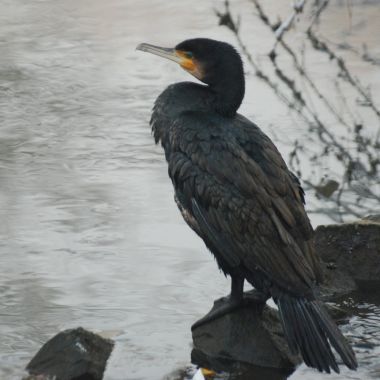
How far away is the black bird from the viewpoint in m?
5.67

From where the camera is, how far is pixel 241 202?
5855mm

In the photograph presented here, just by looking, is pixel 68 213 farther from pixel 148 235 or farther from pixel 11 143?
pixel 11 143

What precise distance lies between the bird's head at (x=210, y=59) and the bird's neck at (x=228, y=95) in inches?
1.3

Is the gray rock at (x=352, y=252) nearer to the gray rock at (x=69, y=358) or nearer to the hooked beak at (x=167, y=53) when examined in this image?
the hooked beak at (x=167, y=53)

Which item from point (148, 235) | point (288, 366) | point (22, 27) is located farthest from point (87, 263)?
point (22, 27)

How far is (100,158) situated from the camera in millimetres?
8664

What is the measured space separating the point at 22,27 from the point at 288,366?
6.63m

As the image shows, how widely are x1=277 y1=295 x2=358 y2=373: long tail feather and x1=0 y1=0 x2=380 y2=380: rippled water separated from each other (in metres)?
0.27

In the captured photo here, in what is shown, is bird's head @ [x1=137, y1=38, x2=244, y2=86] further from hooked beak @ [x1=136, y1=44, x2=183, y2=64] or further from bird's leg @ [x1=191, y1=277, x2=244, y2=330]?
bird's leg @ [x1=191, y1=277, x2=244, y2=330]

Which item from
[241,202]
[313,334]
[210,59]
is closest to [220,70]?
[210,59]

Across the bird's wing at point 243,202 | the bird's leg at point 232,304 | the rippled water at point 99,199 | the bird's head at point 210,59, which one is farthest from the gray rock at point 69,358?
the bird's head at point 210,59

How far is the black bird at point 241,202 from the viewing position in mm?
5672

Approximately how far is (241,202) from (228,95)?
66cm

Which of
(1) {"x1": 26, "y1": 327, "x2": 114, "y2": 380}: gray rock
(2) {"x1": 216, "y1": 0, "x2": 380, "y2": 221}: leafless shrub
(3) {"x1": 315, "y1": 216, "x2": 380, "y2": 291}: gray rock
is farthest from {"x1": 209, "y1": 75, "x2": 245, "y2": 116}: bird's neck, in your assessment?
(1) {"x1": 26, "y1": 327, "x2": 114, "y2": 380}: gray rock
